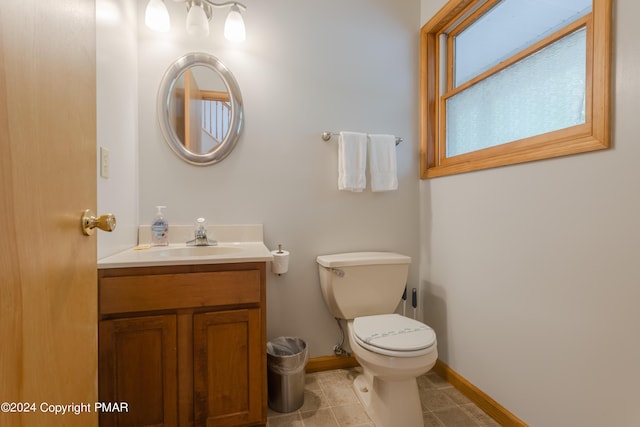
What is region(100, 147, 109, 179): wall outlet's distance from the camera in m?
1.21

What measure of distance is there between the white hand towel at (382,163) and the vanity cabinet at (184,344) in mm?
959

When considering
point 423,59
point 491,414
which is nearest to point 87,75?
point 423,59

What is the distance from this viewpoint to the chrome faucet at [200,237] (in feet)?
5.19

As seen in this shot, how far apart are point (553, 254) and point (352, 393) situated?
46.4 inches

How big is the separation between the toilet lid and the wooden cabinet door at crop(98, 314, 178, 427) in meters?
0.79

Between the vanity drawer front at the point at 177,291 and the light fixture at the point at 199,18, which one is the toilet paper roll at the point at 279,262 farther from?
the light fixture at the point at 199,18

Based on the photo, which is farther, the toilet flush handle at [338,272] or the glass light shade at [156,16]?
the toilet flush handle at [338,272]

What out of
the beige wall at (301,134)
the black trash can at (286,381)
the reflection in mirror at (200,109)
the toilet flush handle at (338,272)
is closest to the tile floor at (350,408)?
the black trash can at (286,381)

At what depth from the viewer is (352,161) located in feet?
5.90

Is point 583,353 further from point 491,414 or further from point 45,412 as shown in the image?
point 45,412

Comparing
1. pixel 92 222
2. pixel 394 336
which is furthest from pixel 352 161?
pixel 92 222

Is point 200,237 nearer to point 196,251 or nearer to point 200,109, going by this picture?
point 196,251

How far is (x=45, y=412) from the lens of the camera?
1.73ft

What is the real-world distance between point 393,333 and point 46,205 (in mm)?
1264
